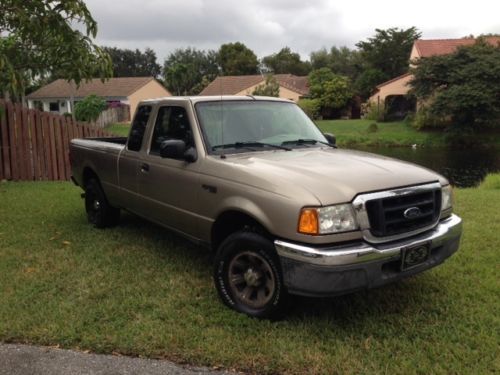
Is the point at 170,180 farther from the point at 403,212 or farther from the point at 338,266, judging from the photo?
the point at 403,212

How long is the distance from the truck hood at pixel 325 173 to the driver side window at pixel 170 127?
704mm

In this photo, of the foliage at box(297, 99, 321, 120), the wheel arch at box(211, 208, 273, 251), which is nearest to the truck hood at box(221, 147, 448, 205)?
the wheel arch at box(211, 208, 273, 251)

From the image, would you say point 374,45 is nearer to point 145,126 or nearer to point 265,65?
point 265,65

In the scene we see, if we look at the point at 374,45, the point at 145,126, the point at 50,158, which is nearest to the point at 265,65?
the point at 374,45

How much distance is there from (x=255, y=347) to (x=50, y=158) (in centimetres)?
987

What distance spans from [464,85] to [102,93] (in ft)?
133

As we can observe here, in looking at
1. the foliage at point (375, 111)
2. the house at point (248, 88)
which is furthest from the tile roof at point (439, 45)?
the house at point (248, 88)

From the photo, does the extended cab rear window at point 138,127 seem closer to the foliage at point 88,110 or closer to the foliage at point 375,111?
the foliage at point 88,110

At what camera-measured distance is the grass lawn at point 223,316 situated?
344 cm

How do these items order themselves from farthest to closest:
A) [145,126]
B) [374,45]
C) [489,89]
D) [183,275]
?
[374,45] < [489,89] < [145,126] < [183,275]

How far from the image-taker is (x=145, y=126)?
5562 mm

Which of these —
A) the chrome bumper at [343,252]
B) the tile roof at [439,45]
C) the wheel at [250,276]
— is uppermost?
the tile roof at [439,45]

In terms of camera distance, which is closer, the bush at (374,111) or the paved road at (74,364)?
the paved road at (74,364)

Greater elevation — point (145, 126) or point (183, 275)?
point (145, 126)
